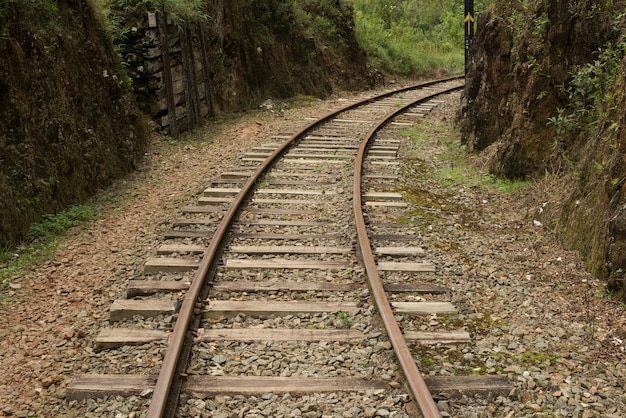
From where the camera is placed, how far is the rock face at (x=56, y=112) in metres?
6.91

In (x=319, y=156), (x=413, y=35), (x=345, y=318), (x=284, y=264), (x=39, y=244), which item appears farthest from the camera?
(x=413, y=35)

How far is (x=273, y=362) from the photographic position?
437 centimetres

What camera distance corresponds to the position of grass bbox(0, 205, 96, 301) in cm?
596

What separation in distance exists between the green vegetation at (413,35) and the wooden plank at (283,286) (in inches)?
647

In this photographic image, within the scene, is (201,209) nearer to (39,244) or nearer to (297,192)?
(297,192)

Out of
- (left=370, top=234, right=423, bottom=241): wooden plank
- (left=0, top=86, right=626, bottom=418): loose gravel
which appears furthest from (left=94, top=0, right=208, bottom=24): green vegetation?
(left=370, top=234, right=423, bottom=241): wooden plank

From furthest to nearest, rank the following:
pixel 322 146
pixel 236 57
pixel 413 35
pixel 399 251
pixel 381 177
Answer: pixel 413 35 < pixel 236 57 < pixel 322 146 < pixel 381 177 < pixel 399 251

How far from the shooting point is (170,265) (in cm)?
591

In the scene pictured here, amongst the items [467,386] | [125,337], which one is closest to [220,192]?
[125,337]

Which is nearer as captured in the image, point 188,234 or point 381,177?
point 188,234

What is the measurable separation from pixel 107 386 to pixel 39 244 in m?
3.20

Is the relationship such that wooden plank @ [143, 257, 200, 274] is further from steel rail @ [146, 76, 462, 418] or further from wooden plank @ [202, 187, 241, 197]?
wooden plank @ [202, 187, 241, 197]

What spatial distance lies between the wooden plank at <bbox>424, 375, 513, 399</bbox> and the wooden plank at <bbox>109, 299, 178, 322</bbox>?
7.32ft

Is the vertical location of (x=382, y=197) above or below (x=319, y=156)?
below
